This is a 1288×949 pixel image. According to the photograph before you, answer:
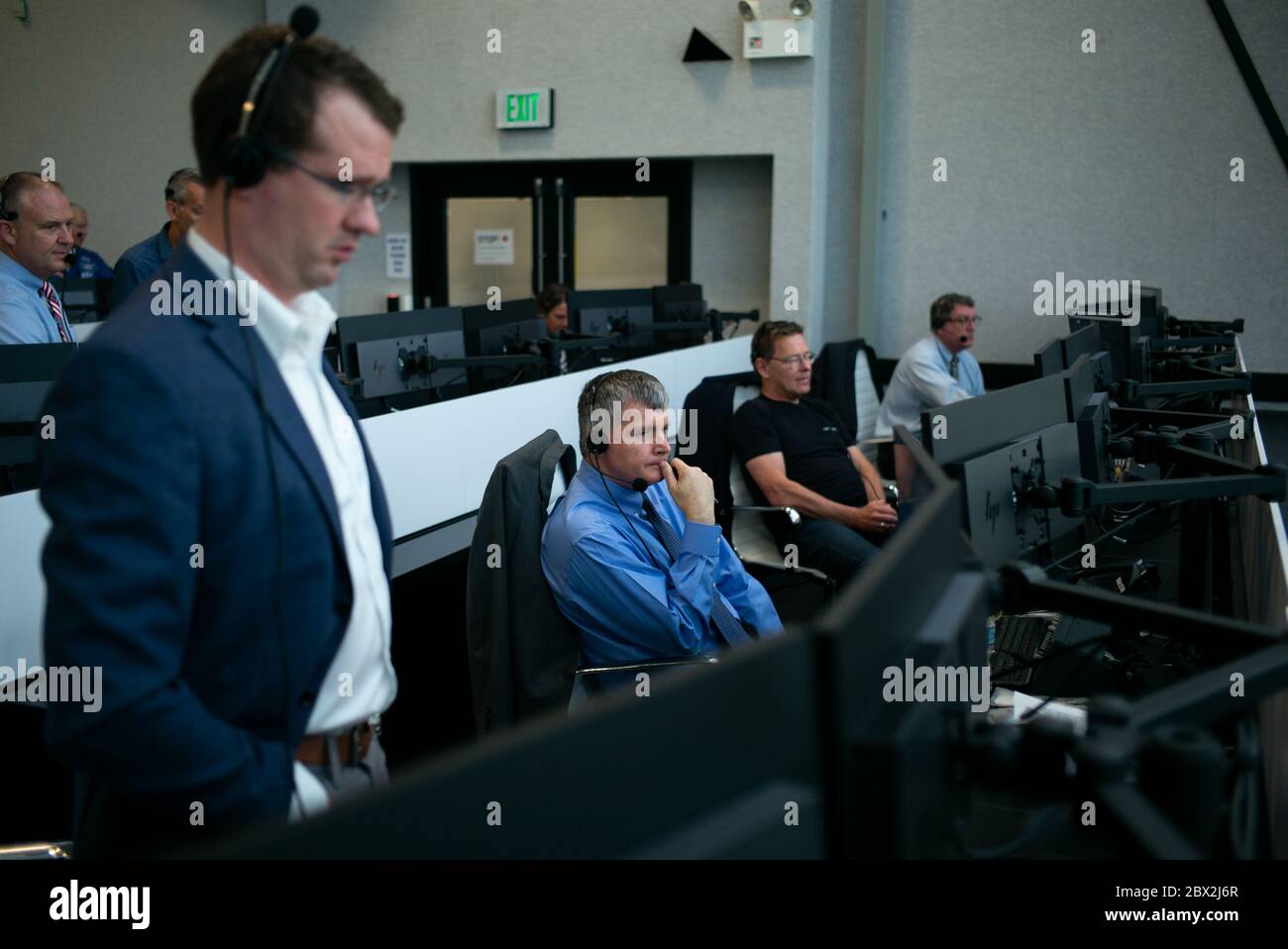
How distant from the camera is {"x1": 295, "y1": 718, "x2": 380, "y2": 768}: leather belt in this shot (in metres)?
1.08

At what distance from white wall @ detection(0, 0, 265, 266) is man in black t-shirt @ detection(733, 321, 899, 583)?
5926 mm

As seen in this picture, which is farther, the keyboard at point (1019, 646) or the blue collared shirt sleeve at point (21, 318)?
the blue collared shirt sleeve at point (21, 318)

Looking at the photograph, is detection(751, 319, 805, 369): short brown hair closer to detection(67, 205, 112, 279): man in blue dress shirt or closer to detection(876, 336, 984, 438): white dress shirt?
detection(876, 336, 984, 438): white dress shirt

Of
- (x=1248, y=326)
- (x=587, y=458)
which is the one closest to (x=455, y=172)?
(x=1248, y=326)

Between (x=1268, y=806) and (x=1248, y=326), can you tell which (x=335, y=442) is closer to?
(x=1268, y=806)

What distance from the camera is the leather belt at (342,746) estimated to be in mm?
1078

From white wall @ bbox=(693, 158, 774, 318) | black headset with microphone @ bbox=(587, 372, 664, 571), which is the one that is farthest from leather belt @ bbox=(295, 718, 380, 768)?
white wall @ bbox=(693, 158, 774, 318)

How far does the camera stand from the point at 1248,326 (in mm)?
5949

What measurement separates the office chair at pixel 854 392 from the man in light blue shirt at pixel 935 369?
0.44 feet

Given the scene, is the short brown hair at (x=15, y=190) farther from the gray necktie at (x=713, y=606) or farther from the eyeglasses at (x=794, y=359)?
the eyeglasses at (x=794, y=359)

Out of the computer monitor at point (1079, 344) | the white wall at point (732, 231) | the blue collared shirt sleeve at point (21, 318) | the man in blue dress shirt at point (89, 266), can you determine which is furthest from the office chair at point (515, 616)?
the man in blue dress shirt at point (89, 266)

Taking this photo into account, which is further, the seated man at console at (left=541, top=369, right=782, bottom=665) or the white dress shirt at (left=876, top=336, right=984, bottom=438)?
the white dress shirt at (left=876, top=336, right=984, bottom=438)

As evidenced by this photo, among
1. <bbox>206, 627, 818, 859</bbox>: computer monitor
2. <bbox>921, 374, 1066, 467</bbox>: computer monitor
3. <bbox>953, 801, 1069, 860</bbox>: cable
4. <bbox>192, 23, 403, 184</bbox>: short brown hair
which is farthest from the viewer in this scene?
<bbox>921, 374, 1066, 467</bbox>: computer monitor
